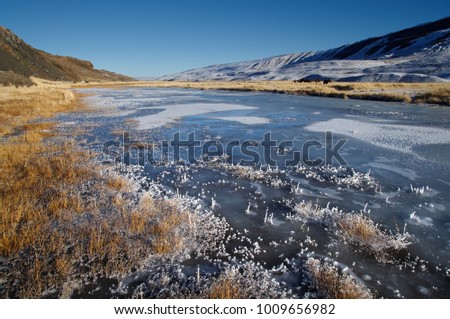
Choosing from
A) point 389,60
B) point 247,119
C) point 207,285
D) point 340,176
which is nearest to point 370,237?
point 207,285

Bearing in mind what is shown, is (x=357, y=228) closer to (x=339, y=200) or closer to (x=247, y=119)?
(x=339, y=200)

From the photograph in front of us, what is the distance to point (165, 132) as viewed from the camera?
1498 centimetres

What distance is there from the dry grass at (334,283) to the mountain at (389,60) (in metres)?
62.4

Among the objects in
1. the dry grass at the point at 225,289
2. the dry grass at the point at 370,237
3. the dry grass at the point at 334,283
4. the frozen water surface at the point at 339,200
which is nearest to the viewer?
the dry grass at the point at 225,289

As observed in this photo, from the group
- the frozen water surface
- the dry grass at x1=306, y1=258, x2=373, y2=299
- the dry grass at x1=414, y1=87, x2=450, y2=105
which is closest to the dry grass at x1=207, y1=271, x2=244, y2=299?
the frozen water surface

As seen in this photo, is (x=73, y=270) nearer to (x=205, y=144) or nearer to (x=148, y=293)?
(x=148, y=293)

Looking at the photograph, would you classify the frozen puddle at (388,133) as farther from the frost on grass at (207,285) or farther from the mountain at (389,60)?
the mountain at (389,60)

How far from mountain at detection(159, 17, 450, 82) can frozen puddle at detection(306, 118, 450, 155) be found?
48.2 metres

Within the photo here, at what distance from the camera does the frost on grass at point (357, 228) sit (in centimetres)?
489

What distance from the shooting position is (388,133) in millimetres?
13969

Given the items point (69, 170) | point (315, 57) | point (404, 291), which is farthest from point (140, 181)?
point (315, 57)

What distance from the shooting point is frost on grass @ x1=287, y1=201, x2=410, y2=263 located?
4.89 m

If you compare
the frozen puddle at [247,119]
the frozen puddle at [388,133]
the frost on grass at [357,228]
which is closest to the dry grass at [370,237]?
the frost on grass at [357,228]
